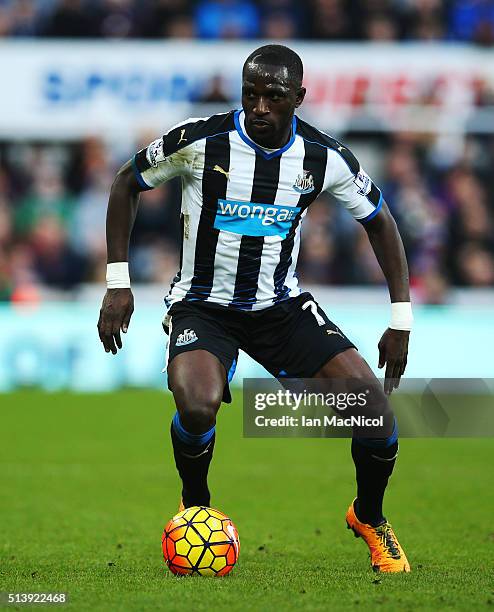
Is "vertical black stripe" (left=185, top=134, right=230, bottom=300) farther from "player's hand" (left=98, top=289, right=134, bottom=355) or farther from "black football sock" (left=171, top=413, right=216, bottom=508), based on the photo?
"black football sock" (left=171, top=413, right=216, bottom=508)

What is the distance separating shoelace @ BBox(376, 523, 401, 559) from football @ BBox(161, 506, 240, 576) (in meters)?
0.75

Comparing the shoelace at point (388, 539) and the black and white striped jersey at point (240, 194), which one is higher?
the black and white striped jersey at point (240, 194)

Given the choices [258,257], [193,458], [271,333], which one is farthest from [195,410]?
[258,257]

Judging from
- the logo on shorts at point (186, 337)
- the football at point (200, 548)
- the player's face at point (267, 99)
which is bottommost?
the football at point (200, 548)

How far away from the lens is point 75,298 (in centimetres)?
1496

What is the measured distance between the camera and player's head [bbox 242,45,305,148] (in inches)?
223

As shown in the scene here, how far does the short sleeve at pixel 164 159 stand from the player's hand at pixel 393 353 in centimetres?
128

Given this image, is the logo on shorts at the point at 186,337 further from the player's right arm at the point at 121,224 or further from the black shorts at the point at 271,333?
the player's right arm at the point at 121,224

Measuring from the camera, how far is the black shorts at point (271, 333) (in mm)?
5906

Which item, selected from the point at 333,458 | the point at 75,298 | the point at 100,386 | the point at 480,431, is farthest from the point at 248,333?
the point at 75,298

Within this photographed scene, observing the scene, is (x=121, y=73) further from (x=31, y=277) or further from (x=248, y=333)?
(x=248, y=333)

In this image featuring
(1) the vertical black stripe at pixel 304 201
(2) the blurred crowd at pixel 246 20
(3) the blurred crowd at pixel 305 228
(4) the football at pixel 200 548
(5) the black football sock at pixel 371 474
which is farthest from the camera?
(2) the blurred crowd at pixel 246 20

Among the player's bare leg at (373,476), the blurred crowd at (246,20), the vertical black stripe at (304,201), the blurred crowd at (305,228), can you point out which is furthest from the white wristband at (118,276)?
the blurred crowd at (246,20)

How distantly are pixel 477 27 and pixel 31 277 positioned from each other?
7.18 metres
